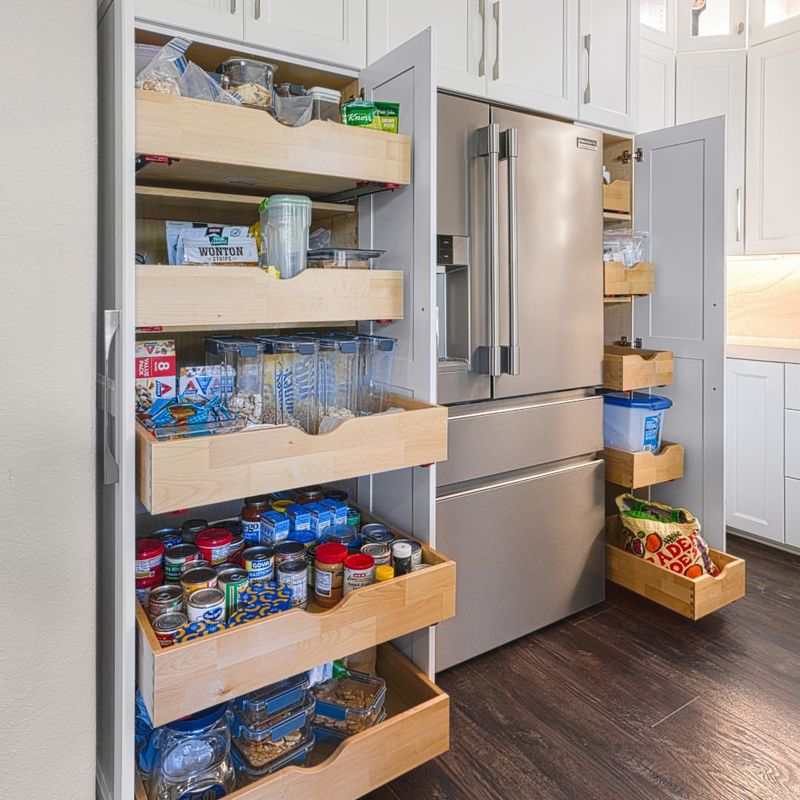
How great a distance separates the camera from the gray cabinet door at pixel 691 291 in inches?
91.6

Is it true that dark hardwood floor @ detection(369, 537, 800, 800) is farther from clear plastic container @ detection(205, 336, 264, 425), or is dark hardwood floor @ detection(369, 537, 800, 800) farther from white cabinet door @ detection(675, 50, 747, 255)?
white cabinet door @ detection(675, 50, 747, 255)

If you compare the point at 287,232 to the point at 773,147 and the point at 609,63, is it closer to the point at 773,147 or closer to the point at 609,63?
the point at 609,63

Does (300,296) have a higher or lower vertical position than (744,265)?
lower

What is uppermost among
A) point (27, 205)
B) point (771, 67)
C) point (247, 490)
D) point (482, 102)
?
point (771, 67)

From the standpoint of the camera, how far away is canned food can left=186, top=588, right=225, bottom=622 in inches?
48.6

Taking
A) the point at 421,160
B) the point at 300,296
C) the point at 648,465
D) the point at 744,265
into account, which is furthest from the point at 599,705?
the point at 744,265

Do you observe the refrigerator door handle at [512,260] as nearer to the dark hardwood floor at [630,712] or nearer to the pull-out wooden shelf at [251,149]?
the pull-out wooden shelf at [251,149]

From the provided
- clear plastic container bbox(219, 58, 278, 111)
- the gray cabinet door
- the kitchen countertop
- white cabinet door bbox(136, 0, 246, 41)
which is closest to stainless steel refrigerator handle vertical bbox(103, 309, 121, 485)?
clear plastic container bbox(219, 58, 278, 111)

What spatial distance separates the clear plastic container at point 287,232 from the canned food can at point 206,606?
678 mm

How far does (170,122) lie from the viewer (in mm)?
1188

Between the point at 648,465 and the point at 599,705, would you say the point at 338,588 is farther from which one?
the point at 648,465

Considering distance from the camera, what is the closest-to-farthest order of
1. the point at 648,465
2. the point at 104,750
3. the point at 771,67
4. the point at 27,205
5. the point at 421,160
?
the point at 27,205 → the point at 104,750 → the point at 421,160 → the point at 648,465 → the point at 771,67

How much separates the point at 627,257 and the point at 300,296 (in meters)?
1.60

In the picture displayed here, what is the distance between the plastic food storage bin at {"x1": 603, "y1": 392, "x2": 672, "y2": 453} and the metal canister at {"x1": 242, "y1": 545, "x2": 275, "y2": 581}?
1.49 m
